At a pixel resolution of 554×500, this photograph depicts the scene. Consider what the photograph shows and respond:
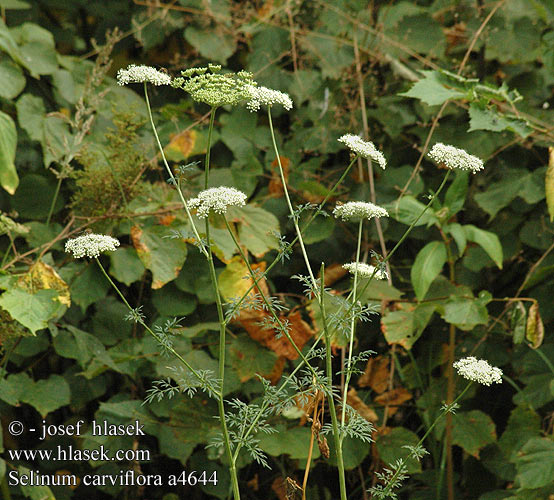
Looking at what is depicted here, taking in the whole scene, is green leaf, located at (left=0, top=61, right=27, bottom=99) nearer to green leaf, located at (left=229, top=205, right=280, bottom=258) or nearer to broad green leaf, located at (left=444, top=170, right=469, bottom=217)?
green leaf, located at (left=229, top=205, right=280, bottom=258)

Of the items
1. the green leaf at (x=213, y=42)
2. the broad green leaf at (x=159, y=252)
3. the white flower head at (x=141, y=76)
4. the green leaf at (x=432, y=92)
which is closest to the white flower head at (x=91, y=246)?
the white flower head at (x=141, y=76)

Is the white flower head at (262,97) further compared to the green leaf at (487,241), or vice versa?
the green leaf at (487,241)

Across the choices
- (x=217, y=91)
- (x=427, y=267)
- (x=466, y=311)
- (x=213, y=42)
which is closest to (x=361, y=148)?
(x=217, y=91)

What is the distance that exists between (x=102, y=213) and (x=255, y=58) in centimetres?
80

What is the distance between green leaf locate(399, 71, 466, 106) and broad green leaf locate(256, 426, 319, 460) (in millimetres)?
988

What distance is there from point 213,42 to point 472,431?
157cm

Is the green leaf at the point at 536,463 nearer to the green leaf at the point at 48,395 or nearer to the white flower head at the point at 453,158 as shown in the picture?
the white flower head at the point at 453,158

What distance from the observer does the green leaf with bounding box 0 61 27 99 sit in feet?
7.21

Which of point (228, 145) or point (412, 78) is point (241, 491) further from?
point (412, 78)

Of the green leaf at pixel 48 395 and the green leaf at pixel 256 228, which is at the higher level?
the green leaf at pixel 256 228

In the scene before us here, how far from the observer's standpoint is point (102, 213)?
2.10 m

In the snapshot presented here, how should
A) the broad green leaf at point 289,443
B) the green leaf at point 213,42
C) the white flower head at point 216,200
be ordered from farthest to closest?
1. the green leaf at point 213,42
2. the broad green leaf at point 289,443
3. the white flower head at point 216,200

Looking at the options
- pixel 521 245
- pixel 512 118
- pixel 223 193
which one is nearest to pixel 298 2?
pixel 512 118

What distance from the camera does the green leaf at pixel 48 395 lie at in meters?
2.03
